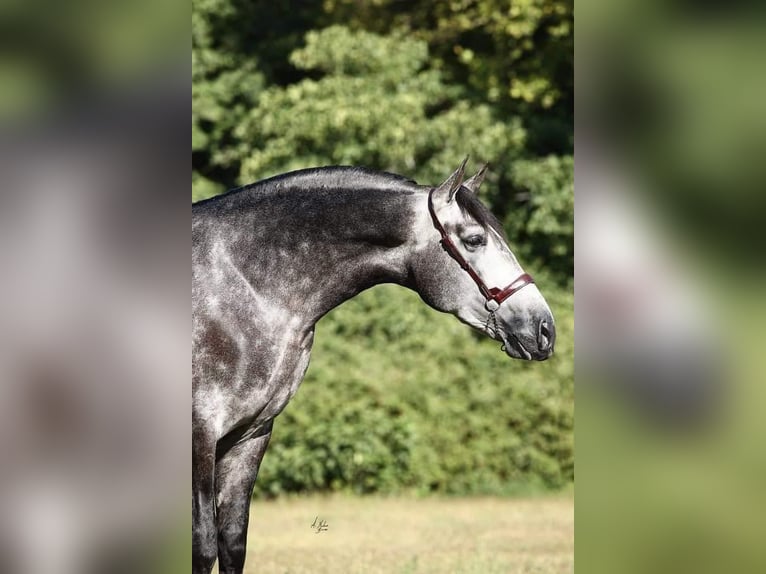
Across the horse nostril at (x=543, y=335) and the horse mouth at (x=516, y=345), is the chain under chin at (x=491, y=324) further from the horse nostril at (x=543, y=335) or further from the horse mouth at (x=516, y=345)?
the horse nostril at (x=543, y=335)

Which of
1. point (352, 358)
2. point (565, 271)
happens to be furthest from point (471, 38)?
point (352, 358)

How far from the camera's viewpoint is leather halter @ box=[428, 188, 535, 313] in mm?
3553

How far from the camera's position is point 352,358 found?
10.2 m

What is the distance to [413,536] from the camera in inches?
316

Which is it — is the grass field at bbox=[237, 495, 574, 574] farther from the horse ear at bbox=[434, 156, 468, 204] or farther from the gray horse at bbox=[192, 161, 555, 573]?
the horse ear at bbox=[434, 156, 468, 204]

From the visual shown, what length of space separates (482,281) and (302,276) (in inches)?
26.6

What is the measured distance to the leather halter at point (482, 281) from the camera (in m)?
3.55

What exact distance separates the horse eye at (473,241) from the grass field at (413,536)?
339 cm
